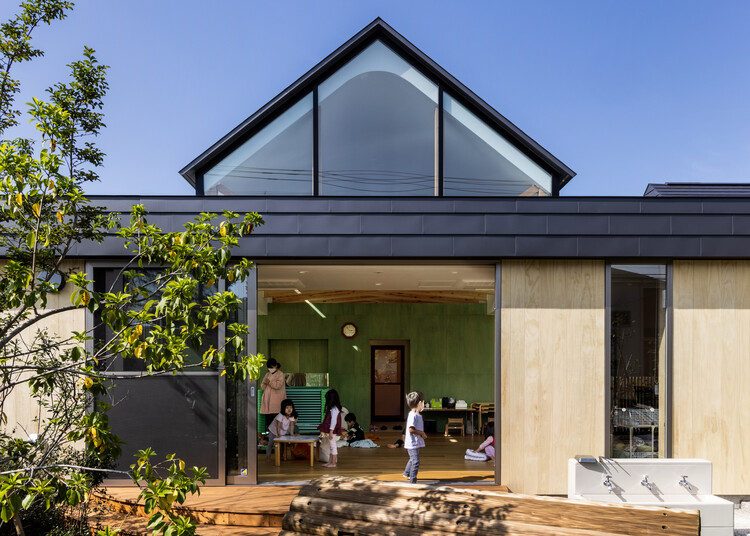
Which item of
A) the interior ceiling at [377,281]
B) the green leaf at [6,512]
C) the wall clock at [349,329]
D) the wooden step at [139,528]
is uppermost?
the interior ceiling at [377,281]

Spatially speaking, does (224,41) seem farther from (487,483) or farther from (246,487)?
(487,483)

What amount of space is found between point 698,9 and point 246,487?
641 inches

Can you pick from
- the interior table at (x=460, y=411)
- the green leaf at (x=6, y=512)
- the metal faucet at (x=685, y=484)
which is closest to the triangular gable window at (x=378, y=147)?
the metal faucet at (x=685, y=484)

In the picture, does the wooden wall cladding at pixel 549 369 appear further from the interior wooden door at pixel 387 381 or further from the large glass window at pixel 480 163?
the interior wooden door at pixel 387 381

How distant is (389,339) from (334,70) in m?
8.32

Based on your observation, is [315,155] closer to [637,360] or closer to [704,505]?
[637,360]

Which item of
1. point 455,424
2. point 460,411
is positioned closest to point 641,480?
point 455,424

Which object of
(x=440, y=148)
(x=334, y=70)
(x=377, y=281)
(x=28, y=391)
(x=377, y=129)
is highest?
(x=334, y=70)

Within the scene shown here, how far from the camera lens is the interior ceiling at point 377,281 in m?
8.55

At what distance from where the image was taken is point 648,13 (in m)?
15.2

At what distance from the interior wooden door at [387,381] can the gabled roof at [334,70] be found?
8.54m

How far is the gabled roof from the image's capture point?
7.98 metres

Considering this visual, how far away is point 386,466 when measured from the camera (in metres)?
8.91

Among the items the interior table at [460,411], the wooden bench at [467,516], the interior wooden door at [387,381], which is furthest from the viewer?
the interior wooden door at [387,381]
